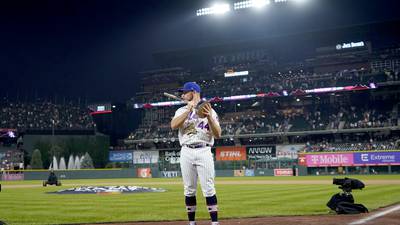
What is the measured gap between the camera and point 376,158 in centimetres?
4975

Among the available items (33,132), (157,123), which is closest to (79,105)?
(33,132)

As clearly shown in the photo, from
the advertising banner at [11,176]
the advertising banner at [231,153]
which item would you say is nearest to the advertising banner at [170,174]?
the advertising banner at [231,153]

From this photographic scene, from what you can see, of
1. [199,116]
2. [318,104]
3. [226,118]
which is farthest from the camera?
[226,118]

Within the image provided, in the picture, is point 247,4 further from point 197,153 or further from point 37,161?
point 197,153

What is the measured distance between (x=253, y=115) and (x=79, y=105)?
1382 inches

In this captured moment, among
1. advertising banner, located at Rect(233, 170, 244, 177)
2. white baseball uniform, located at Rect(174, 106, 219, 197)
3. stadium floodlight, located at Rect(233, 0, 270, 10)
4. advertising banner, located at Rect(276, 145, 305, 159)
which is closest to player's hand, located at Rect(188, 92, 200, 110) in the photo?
white baseball uniform, located at Rect(174, 106, 219, 197)

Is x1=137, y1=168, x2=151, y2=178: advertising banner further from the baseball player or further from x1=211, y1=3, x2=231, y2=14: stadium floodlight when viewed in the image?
the baseball player

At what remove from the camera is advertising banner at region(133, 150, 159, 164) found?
228 ft

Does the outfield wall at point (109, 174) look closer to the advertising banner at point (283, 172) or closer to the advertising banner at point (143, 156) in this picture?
the advertising banner at point (283, 172)

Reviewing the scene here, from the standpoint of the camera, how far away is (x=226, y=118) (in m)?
71.5

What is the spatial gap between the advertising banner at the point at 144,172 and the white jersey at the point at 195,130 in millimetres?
50749

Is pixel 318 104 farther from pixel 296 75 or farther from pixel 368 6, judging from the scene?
pixel 368 6

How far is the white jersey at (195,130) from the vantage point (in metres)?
7.84

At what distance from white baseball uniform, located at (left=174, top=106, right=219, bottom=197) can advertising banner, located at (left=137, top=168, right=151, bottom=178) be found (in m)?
50.6
